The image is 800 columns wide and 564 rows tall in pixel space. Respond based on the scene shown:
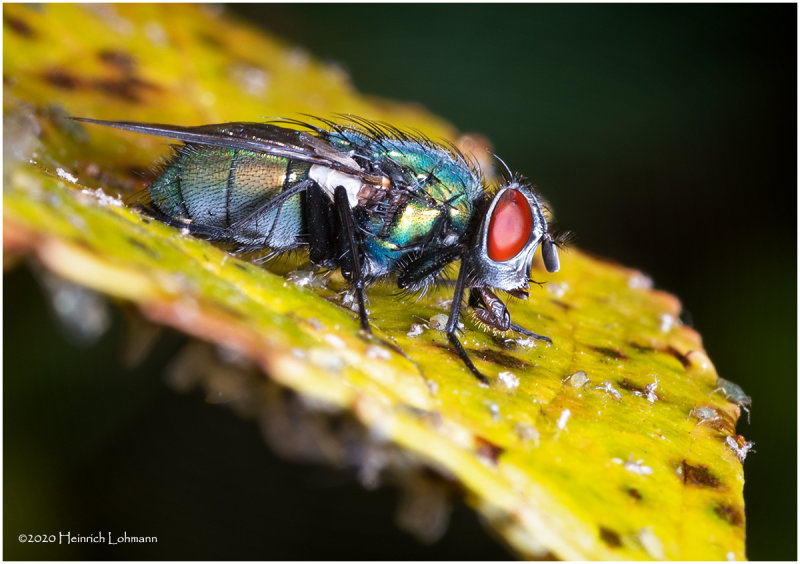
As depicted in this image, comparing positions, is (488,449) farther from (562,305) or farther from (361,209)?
(562,305)

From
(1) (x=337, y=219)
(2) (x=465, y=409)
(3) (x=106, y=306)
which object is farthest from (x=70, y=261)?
(1) (x=337, y=219)

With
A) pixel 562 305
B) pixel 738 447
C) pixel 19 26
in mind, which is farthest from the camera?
pixel 19 26

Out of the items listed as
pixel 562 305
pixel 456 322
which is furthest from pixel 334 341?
pixel 562 305

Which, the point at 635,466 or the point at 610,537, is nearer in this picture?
the point at 610,537

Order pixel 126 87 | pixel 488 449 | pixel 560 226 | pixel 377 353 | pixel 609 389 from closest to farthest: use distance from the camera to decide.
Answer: pixel 488 449 < pixel 377 353 < pixel 609 389 < pixel 560 226 < pixel 126 87

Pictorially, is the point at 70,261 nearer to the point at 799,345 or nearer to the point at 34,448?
the point at 34,448

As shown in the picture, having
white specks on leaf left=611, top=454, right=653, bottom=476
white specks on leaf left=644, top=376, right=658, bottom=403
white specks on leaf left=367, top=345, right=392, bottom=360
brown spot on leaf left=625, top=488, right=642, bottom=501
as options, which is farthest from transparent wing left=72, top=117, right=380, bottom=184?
brown spot on leaf left=625, top=488, right=642, bottom=501

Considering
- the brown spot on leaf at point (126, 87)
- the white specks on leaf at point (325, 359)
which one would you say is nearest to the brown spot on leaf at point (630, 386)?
the white specks on leaf at point (325, 359)
